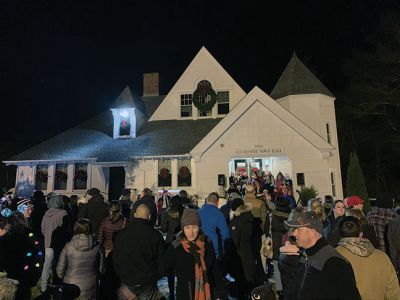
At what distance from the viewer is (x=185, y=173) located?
64.6 feet

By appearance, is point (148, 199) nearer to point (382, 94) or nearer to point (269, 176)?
point (269, 176)

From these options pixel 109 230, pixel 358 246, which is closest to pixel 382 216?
pixel 358 246

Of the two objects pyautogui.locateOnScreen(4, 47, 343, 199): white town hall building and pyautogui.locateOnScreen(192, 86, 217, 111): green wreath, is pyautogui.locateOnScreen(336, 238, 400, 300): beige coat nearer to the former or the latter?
pyautogui.locateOnScreen(4, 47, 343, 199): white town hall building

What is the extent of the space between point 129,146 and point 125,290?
16.8 meters

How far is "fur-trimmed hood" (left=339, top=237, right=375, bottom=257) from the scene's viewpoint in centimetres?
337

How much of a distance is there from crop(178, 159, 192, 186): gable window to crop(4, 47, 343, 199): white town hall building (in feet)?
0.19

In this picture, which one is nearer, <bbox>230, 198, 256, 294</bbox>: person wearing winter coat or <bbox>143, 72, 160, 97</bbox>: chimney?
<bbox>230, 198, 256, 294</bbox>: person wearing winter coat

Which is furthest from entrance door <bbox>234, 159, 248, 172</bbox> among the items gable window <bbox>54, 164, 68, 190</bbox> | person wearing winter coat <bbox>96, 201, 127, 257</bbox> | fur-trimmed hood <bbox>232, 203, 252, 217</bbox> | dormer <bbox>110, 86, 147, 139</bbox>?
person wearing winter coat <bbox>96, 201, 127, 257</bbox>

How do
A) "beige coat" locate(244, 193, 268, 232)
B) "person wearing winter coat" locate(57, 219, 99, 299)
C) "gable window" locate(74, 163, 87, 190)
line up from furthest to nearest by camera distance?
"gable window" locate(74, 163, 87, 190) → "beige coat" locate(244, 193, 268, 232) → "person wearing winter coat" locate(57, 219, 99, 299)

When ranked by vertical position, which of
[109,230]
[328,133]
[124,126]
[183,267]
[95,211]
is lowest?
[183,267]

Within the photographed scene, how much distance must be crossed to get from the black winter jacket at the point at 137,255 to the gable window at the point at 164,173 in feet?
50.7

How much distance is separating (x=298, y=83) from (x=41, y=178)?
1662 centimetres

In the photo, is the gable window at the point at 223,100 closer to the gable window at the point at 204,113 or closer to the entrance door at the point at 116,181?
the gable window at the point at 204,113

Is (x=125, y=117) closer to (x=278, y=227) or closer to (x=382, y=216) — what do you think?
(x=278, y=227)
